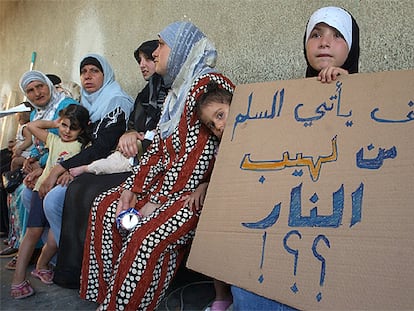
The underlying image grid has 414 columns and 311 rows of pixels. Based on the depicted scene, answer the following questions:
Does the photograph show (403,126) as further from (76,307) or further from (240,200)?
(76,307)

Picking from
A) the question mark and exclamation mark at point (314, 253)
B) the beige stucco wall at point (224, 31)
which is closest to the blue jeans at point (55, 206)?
the beige stucco wall at point (224, 31)

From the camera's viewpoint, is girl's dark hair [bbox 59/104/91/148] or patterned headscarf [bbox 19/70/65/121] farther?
patterned headscarf [bbox 19/70/65/121]

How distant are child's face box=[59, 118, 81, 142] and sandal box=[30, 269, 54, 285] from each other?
2.77 ft

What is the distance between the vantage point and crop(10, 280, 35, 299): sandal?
2125 mm

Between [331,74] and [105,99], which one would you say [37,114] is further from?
[331,74]

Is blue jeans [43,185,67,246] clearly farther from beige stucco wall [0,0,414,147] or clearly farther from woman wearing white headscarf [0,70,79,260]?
beige stucco wall [0,0,414,147]

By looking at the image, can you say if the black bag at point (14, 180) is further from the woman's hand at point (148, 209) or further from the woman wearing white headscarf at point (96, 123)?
the woman's hand at point (148, 209)

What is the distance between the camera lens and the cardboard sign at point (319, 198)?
89 centimetres

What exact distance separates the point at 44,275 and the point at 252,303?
5.59 feet

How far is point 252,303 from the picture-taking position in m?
1.07

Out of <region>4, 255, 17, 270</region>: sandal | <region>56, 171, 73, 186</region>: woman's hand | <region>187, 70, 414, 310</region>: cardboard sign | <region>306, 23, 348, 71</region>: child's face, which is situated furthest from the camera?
<region>4, 255, 17, 270</region>: sandal

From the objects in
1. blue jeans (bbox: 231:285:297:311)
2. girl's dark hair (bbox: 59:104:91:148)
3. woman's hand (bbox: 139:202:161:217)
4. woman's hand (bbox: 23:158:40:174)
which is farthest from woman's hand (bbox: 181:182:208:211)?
woman's hand (bbox: 23:158:40:174)

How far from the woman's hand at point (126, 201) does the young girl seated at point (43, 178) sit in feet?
2.59

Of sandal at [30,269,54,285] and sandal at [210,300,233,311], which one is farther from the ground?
sandal at [210,300,233,311]
